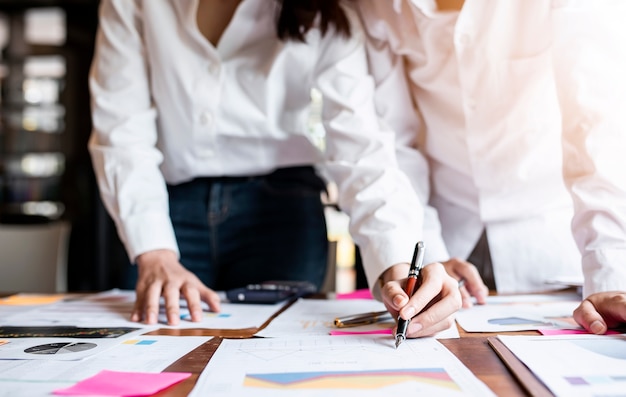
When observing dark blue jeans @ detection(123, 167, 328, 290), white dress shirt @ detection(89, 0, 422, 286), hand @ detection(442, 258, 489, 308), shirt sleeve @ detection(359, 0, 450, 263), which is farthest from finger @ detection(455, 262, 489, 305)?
dark blue jeans @ detection(123, 167, 328, 290)

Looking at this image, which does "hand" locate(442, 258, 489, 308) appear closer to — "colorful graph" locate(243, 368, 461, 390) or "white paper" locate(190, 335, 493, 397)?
"white paper" locate(190, 335, 493, 397)

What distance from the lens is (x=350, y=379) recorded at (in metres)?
0.59

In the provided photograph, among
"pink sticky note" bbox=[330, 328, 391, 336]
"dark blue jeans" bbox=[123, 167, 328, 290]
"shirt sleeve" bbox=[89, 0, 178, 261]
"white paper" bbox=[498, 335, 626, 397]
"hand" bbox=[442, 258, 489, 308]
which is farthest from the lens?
"dark blue jeans" bbox=[123, 167, 328, 290]

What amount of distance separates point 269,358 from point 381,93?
0.73 m

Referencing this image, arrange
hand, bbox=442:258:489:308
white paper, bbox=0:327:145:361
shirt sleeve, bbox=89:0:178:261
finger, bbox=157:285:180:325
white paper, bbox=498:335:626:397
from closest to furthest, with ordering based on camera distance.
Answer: white paper, bbox=498:335:626:397 < white paper, bbox=0:327:145:361 < finger, bbox=157:285:180:325 < hand, bbox=442:258:489:308 < shirt sleeve, bbox=89:0:178:261

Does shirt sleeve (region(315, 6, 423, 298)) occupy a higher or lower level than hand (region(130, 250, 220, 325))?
higher

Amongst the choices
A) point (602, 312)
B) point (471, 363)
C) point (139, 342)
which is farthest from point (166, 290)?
point (602, 312)

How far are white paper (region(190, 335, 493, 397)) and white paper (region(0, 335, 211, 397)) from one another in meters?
0.06

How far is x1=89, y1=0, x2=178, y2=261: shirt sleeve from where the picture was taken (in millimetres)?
1142

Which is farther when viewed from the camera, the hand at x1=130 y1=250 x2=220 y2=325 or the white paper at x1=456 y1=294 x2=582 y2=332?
the hand at x1=130 y1=250 x2=220 y2=325

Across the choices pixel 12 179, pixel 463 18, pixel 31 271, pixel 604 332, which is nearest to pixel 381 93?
pixel 463 18

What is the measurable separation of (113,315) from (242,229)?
1.29 feet

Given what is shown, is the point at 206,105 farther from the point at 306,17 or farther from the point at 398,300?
Result: the point at 398,300

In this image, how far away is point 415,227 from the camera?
3.33 feet
